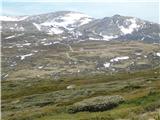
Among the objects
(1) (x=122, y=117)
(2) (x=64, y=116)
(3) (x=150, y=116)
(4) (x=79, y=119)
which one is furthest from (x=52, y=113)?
(3) (x=150, y=116)

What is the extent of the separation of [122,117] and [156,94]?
961 centimetres

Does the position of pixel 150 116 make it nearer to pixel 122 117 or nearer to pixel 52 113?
pixel 122 117

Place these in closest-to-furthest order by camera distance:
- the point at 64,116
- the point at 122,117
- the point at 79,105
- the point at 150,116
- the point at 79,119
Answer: the point at 150,116 < the point at 122,117 < the point at 79,119 < the point at 64,116 < the point at 79,105

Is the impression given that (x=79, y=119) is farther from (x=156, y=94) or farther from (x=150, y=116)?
(x=156, y=94)

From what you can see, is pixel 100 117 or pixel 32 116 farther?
pixel 32 116

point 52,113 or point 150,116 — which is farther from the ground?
point 150,116

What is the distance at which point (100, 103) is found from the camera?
33.3 m

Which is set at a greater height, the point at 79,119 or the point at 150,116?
the point at 150,116

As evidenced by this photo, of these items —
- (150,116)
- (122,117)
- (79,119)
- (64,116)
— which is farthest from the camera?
(64,116)

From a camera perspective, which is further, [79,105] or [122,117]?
[79,105]

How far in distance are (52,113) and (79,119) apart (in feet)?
25.5

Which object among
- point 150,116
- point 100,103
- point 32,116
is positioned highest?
point 150,116

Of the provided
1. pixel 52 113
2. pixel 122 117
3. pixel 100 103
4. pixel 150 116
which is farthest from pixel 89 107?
pixel 150 116

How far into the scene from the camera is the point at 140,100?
1320 inches
